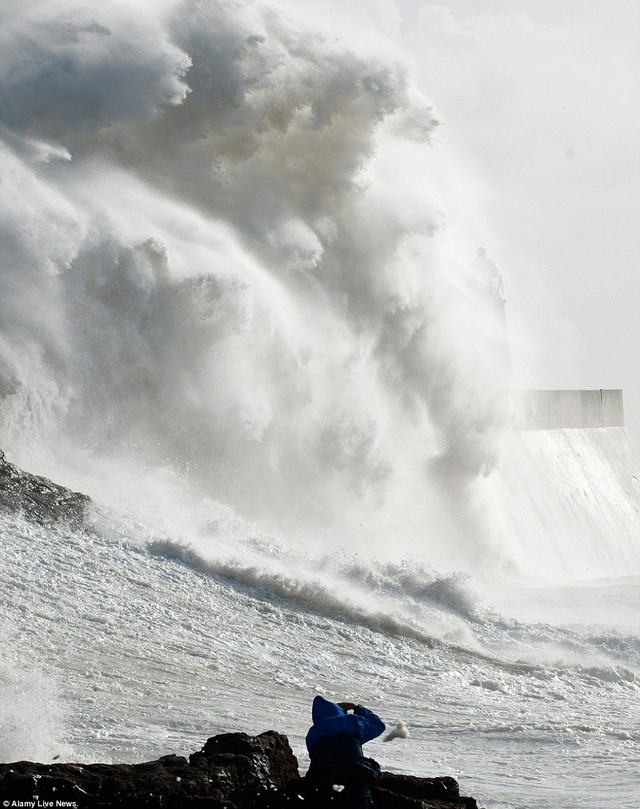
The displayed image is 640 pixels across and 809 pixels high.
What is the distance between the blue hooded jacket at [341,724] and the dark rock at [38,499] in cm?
631

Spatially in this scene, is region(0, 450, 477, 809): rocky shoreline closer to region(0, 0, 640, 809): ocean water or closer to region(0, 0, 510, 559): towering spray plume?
region(0, 0, 640, 809): ocean water

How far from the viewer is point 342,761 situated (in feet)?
17.0

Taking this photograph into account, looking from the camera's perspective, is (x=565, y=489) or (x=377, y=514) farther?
(x=565, y=489)

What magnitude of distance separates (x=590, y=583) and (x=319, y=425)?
277 inches

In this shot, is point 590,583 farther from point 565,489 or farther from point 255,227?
point 255,227

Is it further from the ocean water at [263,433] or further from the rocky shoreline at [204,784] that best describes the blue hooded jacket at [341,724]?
the ocean water at [263,433]

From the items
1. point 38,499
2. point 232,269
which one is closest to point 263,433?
point 232,269

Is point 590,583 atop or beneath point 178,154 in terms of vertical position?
beneath

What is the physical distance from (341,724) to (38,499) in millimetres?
6820

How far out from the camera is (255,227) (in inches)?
683

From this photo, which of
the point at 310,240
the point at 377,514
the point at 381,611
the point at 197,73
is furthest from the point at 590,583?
the point at 197,73

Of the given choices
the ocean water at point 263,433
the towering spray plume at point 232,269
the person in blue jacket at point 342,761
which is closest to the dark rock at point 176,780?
the person in blue jacket at point 342,761

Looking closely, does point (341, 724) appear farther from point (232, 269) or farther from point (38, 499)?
point (232, 269)

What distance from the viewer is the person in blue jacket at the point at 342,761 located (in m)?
5.18
